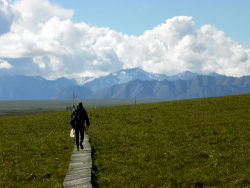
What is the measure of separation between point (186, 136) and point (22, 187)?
1553cm

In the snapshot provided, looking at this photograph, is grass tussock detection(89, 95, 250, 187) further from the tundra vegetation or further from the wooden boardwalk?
the wooden boardwalk

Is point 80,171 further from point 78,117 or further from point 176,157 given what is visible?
Answer: point 176,157

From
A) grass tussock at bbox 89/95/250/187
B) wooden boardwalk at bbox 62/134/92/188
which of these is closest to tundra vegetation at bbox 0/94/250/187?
grass tussock at bbox 89/95/250/187

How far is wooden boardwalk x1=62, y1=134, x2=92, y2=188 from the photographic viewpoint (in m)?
12.2

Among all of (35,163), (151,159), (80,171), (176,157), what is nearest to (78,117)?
(35,163)

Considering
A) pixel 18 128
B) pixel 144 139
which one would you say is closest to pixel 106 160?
pixel 144 139

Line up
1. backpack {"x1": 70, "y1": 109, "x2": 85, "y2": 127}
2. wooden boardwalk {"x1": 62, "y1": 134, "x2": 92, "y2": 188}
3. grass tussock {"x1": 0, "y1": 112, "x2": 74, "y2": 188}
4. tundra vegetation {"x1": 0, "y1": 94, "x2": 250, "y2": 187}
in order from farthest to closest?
backpack {"x1": 70, "y1": 109, "x2": 85, "y2": 127} → grass tussock {"x1": 0, "y1": 112, "x2": 74, "y2": 188} → tundra vegetation {"x1": 0, "y1": 94, "x2": 250, "y2": 187} → wooden boardwalk {"x1": 62, "y1": 134, "x2": 92, "y2": 188}

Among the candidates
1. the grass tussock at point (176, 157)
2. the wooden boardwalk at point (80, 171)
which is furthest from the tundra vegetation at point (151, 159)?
the wooden boardwalk at point (80, 171)

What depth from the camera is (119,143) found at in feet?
74.0

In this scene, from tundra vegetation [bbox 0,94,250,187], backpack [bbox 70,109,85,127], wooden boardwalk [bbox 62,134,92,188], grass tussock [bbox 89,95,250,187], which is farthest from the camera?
backpack [bbox 70,109,85,127]

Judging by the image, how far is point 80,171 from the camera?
46.1 feet

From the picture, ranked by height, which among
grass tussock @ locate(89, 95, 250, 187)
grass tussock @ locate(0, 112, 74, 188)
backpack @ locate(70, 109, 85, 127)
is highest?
backpack @ locate(70, 109, 85, 127)

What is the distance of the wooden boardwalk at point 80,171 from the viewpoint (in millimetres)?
12234

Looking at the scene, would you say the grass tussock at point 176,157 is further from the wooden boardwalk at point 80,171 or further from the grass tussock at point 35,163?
the grass tussock at point 35,163
